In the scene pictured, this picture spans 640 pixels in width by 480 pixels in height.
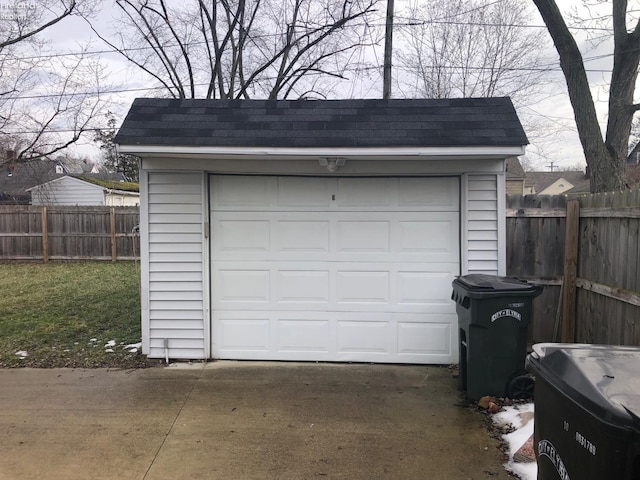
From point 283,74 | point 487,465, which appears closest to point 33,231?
point 283,74

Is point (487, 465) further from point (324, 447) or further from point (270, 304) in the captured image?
point (270, 304)

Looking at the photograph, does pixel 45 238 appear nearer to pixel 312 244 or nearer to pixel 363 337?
pixel 312 244

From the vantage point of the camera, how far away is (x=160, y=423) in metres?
3.95

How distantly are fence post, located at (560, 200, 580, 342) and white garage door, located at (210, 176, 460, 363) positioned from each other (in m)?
1.23

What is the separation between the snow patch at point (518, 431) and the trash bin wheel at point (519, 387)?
0.11m

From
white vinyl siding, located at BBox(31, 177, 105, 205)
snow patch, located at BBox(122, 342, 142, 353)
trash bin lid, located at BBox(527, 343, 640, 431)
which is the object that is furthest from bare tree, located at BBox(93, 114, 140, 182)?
trash bin lid, located at BBox(527, 343, 640, 431)

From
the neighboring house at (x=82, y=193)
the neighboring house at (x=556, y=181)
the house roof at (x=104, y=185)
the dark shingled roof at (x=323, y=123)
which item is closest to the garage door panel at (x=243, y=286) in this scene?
the dark shingled roof at (x=323, y=123)

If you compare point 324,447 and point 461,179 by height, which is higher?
point 461,179

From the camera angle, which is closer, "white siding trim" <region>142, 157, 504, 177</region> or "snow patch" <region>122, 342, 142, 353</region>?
"white siding trim" <region>142, 157, 504, 177</region>

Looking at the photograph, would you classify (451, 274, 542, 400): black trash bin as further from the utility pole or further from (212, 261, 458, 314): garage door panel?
the utility pole

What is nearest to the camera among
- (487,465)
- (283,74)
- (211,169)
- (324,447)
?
(487,465)

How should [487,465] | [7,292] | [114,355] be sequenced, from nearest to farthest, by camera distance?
[487,465] → [114,355] → [7,292]

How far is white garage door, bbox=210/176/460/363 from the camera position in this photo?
527 centimetres

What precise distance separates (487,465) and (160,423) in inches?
98.7
